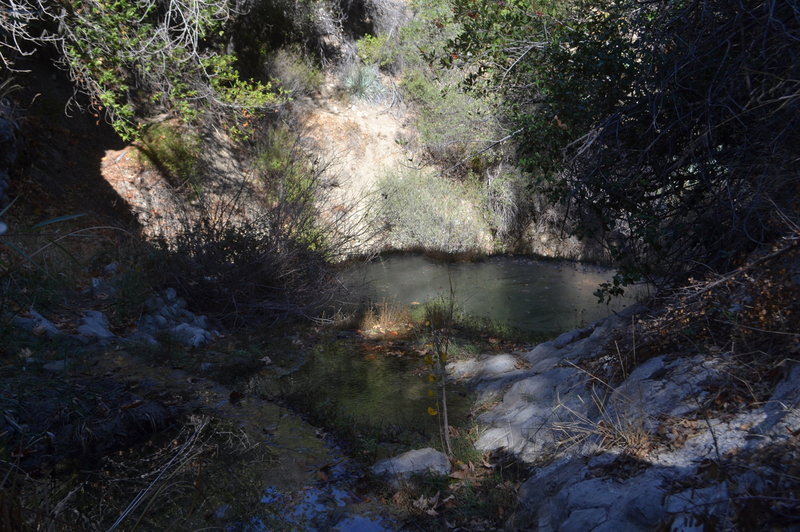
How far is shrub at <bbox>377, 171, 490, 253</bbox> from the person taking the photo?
56.3 feet

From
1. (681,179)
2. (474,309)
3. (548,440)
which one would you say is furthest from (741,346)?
(474,309)

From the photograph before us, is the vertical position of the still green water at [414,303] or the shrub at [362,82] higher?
the shrub at [362,82]

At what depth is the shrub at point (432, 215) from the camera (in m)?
17.2

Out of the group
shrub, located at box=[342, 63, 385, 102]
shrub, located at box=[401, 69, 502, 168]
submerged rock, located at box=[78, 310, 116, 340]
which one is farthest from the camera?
shrub, located at box=[342, 63, 385, 102]

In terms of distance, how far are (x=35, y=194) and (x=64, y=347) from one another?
20.5 feet

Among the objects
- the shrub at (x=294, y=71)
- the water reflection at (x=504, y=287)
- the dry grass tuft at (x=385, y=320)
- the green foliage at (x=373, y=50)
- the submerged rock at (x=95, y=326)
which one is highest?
the green foliage at (x=373, y=50)

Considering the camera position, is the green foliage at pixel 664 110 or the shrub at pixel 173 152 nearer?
the green foliage at pixel 664 110

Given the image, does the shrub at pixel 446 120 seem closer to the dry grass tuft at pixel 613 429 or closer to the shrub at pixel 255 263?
the shrub at pixel 255 263

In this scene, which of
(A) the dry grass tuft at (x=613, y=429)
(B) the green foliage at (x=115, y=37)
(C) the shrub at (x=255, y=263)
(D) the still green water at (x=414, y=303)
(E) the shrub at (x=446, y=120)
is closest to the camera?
(A) the dry grass tuft at (x=613, y=429)

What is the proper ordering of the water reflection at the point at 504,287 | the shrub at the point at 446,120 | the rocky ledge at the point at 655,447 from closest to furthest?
1. the rocky ledge at the point at 655,447
2. the water reflection at the point at 504,287
3. the shrub at the point at 446,120

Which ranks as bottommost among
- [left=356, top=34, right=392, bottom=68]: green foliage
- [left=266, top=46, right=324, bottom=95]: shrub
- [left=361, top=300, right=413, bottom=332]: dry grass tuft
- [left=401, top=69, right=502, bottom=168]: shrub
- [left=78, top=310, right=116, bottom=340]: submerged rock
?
[left=361, top=300, right=413, bottom=332]: dry grass tuft

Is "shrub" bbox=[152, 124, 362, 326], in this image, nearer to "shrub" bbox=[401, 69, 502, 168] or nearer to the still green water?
the still green water

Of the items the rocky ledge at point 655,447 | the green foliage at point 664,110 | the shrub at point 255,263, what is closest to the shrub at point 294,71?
the shrub at point 255,263

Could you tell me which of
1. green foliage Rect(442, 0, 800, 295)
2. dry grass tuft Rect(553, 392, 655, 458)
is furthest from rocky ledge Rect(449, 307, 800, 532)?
green foliage Rect(442, 0, 800, 295)
